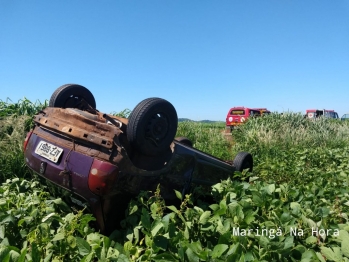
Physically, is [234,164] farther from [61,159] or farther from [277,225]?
[61,159]

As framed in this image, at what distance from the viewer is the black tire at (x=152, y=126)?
2670mm

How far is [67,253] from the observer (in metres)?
1.89

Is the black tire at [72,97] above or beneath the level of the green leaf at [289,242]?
above

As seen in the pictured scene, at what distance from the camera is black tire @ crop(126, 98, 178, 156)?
8.76 feet

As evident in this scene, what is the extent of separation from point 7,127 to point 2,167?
148cm

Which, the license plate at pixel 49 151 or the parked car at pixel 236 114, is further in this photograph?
the parked car at pixel 236 114

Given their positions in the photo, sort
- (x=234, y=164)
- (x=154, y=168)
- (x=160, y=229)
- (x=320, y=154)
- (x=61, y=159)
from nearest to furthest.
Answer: (x=160, y=229)
(x=61, y=159)
(x=154, y=168)
(x=234, y=164)
(x=320, y=154)

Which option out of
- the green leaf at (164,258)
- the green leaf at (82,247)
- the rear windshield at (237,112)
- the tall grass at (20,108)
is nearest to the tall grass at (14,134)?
the tall grass at (20,108)

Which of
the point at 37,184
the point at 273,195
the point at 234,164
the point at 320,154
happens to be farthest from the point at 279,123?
the point at 37,184

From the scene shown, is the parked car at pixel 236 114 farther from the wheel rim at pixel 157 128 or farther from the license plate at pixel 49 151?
the license plate at pixel 49 151

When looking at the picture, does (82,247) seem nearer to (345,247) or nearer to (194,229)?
(194,229)

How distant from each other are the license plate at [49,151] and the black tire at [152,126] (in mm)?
710

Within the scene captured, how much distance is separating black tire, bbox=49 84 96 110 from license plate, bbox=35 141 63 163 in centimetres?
81

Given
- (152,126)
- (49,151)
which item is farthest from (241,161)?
(49,151)
